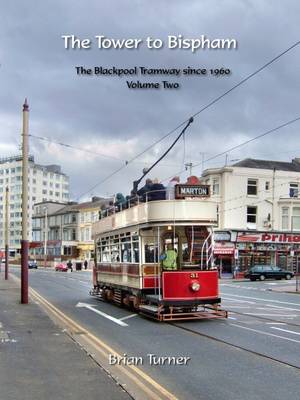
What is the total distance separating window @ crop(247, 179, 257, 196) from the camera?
193ft

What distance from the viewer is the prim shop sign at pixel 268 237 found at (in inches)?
2319

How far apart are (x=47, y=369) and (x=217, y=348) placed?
12.2ft

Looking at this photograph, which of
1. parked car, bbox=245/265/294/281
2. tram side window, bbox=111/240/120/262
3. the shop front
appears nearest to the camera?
tram side window, bbox=111/240/120/262

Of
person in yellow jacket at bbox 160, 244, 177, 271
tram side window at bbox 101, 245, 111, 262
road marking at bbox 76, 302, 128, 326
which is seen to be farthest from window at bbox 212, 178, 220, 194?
person in yellow jacket at bbox 160, 244, 177, 271

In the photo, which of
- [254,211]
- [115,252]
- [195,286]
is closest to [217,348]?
[195,286]

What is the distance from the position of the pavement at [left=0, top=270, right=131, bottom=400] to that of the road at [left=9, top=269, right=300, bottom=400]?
34.4 inches

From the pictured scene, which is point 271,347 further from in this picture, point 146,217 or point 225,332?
point 146,217

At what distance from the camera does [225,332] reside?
13461 mm

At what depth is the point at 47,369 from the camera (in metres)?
8.80

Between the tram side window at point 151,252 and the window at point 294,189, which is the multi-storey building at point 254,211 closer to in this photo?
the window at point 294,189

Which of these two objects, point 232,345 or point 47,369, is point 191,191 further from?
point 47,369

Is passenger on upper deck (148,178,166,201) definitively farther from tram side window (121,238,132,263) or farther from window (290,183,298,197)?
window (290,183,298,197)

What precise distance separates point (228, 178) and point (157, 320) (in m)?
42.5

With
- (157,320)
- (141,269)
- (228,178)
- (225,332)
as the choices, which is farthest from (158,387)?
(228,178)
